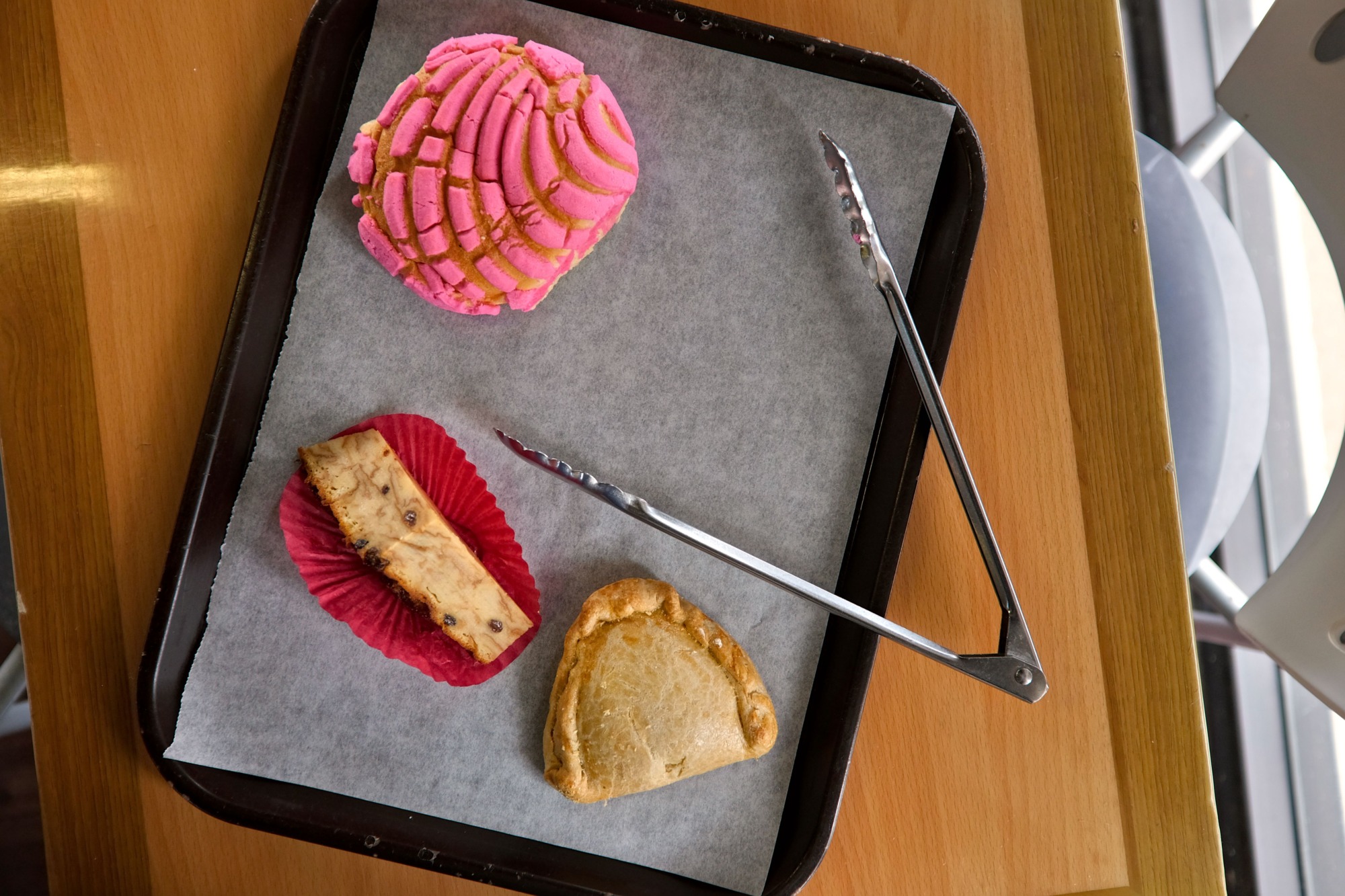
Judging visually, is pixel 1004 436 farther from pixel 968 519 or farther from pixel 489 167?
pixel 489 167

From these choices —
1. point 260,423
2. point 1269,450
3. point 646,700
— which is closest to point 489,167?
point 260,423

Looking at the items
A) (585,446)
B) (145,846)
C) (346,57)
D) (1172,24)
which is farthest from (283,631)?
(1172,24)

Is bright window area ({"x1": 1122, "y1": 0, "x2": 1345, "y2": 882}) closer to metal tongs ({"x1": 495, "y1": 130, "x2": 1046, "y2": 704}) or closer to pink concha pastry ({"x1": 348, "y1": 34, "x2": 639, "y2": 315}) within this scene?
metal tongs ({"x1": 495, "y1": 130, "x2": 1046, "y2": 704})

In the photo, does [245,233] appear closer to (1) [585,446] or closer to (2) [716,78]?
(1) [585,446]

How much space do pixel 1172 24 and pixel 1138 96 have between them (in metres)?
0.15

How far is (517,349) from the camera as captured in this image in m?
1.07

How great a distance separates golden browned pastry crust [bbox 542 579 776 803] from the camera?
103cm

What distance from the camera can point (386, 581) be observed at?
103 cm

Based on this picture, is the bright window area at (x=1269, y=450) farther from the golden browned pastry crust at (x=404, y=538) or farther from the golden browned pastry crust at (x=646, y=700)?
the golden browned pastry crust at (x=404, y=538)

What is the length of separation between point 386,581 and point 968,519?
0.70 metres

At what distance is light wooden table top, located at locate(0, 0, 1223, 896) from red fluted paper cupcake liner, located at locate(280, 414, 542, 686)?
18 cm

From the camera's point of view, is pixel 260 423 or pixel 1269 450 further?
pixel 1269 450

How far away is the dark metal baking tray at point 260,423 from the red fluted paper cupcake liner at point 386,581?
0.11m

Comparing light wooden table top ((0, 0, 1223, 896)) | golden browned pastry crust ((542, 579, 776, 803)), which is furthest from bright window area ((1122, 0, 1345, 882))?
golden browned pastry crust ((542, 579, 776, 803))
